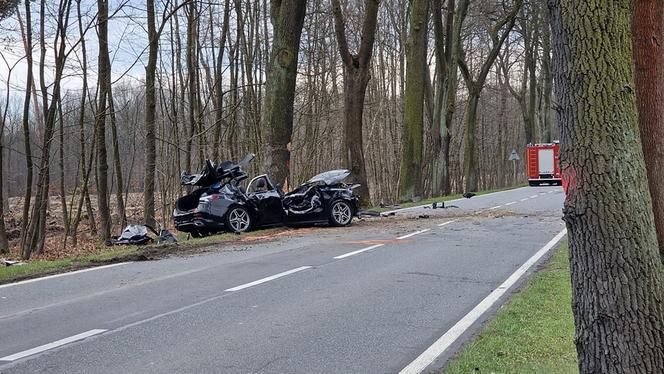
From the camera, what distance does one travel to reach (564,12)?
3.80 m

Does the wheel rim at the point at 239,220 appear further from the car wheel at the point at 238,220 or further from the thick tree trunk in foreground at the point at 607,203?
the thick tree trunk in foreground at the point at 607,203

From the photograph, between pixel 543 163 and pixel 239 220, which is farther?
pixel 543 163

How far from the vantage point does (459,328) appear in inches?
269

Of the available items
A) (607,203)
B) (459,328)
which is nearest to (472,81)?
(459,328)

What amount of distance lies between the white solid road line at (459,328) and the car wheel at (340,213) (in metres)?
7.01

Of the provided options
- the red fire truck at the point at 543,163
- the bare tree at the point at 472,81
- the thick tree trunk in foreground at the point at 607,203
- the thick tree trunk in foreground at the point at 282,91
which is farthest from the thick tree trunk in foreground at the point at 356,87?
the red fire truck at the point at 543,163

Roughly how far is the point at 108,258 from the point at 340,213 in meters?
7.10

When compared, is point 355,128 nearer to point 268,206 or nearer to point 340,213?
point 340,213

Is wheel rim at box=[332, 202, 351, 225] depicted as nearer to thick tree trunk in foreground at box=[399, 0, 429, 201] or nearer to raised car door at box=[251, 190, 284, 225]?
raised car door at box=[251, 190, 284, 225]

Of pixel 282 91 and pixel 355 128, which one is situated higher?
pixel 282 91

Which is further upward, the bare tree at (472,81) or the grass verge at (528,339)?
the bare tree at (472,81)

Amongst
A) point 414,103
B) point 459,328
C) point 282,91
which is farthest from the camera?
point 414,103

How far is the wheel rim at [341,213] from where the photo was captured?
56.5 feet

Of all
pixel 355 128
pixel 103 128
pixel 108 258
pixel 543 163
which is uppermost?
pixel 103 128
